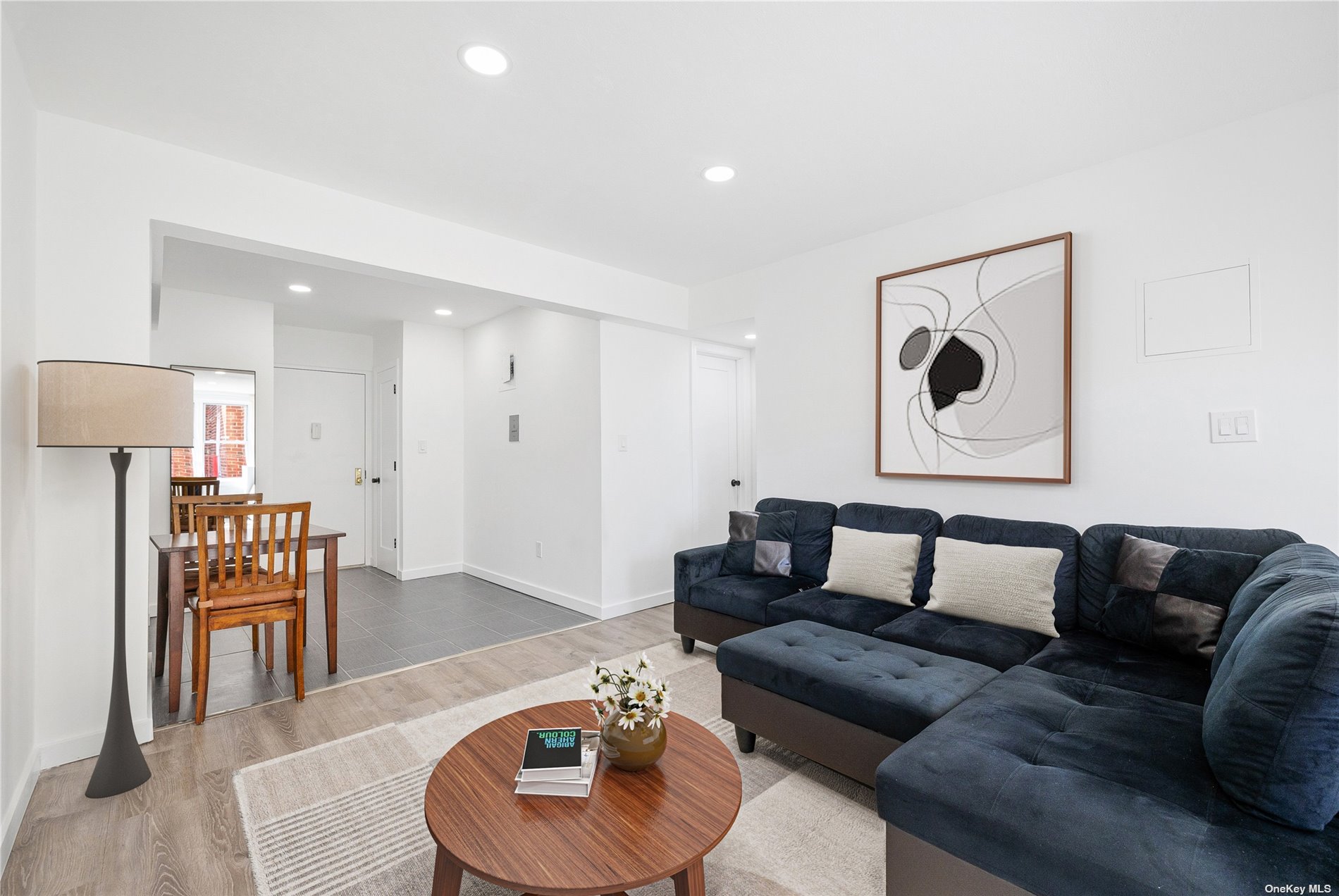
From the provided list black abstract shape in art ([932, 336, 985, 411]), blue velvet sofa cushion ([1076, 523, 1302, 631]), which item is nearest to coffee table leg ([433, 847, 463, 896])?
blue velvet sofa cushion ([1076, 523, 1302, 631])

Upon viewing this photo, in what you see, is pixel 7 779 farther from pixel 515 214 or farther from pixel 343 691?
pixel 515 214

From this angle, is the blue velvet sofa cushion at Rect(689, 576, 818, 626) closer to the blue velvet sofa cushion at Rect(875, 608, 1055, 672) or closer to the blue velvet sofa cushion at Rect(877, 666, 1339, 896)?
the blue velvet sofa cushion at Rect(875, 608, 1055, 672)

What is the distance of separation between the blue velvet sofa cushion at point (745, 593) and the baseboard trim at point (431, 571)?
3427mm

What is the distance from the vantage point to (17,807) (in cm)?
196

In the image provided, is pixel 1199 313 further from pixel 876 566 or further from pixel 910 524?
pixel 876 566

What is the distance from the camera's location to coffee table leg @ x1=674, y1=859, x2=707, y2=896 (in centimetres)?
134

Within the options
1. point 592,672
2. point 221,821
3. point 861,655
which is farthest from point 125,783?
point 861,655

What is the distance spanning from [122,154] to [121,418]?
117 cm

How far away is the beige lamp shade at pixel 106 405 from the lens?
80.0 inches

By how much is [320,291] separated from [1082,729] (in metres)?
5.40

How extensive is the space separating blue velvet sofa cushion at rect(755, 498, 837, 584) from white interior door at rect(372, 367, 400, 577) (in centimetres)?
Result: 398

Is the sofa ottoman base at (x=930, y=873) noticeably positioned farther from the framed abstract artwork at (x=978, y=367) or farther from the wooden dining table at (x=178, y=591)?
the wooden dining table at (x=178, y=591)

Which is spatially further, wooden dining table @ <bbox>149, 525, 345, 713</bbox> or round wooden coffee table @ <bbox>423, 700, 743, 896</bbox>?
wooden dining table @ <bbox>149, 525, 345, 713</bbox>

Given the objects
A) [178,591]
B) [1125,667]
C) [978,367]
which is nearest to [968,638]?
[1125,667]
